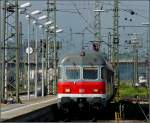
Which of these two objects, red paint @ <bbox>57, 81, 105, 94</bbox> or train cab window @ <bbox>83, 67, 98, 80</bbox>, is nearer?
red paint @ <bbox>57, 81, 105, 94</bbox>

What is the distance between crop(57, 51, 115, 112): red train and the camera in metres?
28.0

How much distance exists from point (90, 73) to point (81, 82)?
714 millimetres

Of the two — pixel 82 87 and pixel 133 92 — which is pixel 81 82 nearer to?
pixel 82 87

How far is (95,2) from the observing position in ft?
191

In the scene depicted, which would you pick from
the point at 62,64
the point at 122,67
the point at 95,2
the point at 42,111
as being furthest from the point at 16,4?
the point at 122,67

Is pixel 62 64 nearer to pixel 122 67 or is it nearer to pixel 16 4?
pixel 16 4

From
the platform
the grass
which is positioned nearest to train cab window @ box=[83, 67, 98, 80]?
the platform

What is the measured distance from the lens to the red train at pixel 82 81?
28000mm

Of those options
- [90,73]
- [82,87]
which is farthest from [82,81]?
[90,73]

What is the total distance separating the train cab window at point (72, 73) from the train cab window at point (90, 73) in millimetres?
338

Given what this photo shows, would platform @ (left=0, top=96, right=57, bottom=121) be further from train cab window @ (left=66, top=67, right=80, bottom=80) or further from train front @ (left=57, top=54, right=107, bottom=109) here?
train cab window @ (left=66, top=67, right=80, bottom=80)

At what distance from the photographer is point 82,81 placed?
2812 centimetres

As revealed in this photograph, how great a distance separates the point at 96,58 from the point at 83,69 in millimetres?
822

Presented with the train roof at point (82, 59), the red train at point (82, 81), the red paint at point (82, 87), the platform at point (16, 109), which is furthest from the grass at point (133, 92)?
the red paint at point (82, 87)
